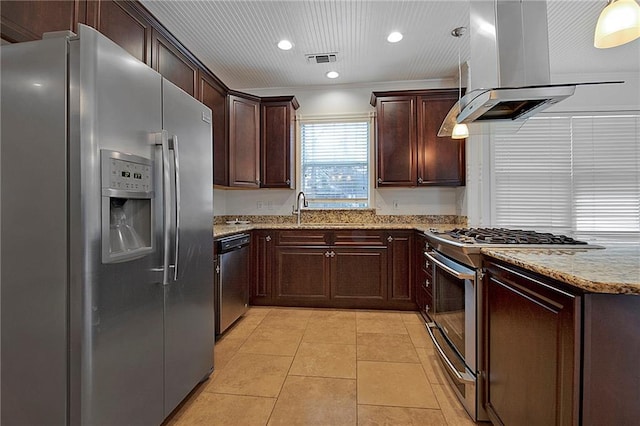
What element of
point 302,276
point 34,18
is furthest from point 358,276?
point 34,18

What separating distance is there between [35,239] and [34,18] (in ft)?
3.47

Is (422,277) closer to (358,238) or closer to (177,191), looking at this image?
(358,238)

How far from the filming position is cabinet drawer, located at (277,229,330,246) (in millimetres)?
3434

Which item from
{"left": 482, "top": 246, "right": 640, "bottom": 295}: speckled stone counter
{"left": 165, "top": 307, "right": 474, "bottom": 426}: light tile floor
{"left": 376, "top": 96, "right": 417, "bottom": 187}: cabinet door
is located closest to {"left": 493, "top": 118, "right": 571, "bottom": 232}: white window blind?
{"left": 376, "top": 96, "right": 417, "bottom": 187}: cabinet door

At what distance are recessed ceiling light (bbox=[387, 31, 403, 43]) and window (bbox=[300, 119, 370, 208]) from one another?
115 centimetres

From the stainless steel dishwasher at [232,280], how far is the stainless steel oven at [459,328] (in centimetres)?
173

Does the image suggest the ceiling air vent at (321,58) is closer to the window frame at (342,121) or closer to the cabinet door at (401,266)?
the window frame at (342,121)

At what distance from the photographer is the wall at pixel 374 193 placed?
3.88 meters

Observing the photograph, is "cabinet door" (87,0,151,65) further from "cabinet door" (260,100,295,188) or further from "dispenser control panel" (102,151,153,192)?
"cabinet door" (260,100,295,188)

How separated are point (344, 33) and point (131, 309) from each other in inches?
108

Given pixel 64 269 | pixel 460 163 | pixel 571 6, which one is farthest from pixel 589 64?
pixel 64 269

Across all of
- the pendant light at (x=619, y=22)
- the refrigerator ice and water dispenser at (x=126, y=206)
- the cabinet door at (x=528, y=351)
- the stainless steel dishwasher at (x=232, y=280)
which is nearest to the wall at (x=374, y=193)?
the stainless steel dishwasher at (x=232, y=280)

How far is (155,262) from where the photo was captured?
1.45 m

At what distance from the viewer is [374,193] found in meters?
3.98
